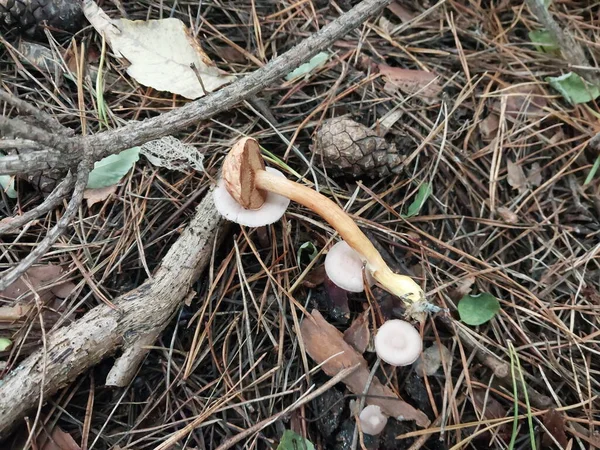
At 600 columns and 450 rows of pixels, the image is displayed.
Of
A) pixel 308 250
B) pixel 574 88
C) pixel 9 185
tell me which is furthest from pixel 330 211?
pixel 574 88

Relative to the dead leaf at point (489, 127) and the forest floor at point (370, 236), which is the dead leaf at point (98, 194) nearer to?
the forest floor at point (370, 236)

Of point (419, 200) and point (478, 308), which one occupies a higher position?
point (419, 200)

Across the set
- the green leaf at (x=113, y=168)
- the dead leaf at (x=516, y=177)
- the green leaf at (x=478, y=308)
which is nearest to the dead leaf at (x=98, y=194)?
the green leaf at (x=113, y=168)

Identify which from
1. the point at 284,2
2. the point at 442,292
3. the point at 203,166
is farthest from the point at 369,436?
the point at 284,2

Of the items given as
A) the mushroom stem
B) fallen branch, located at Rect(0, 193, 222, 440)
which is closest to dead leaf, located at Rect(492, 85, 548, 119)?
the mushroom stem

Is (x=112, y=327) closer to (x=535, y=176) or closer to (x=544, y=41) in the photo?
(x=535, y=176)
